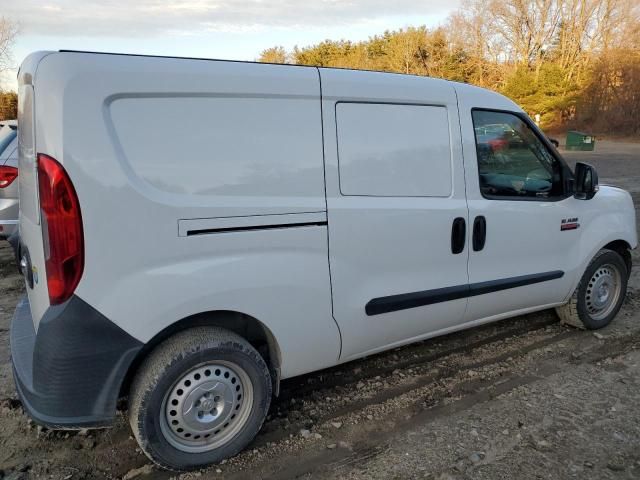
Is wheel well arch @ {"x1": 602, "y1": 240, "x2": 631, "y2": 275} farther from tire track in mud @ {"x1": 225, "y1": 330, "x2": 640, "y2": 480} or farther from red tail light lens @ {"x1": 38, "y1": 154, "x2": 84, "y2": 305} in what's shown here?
red tail light lens @ {"x1": 38, "y1": 154, "x2": 84, "y2": 305}

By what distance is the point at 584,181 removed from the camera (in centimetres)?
381

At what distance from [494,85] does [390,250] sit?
4568cm

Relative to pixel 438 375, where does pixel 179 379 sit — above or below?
above

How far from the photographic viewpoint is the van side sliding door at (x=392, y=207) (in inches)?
110

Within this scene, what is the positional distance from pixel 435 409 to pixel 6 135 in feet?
17.3

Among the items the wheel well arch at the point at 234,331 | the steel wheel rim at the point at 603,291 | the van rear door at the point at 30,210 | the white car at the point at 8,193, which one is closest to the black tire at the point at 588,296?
the steel wheel rim at the point at 603,291

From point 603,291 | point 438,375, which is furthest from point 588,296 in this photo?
point 438,375

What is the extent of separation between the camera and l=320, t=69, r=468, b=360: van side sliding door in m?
2.80

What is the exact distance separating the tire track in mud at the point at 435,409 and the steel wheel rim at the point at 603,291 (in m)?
0.24

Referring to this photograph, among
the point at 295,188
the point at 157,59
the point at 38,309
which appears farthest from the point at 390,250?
the point at 38,309

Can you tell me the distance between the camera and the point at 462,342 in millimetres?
4125

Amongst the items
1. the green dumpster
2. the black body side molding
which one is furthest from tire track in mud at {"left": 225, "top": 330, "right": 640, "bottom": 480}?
the green dumpster

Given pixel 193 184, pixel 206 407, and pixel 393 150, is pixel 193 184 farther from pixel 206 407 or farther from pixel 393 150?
pixel 393 150

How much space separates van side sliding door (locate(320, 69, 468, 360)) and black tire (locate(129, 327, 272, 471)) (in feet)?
1.93
